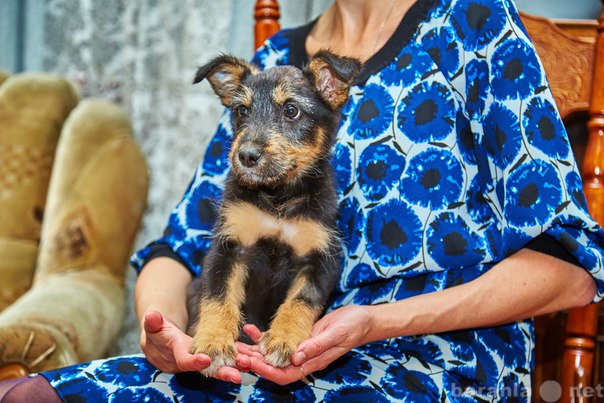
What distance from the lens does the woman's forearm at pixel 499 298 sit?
53.9 inches

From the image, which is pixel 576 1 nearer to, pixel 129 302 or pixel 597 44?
pixel 597 44

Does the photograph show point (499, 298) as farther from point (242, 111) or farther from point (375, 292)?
point (242, 111)

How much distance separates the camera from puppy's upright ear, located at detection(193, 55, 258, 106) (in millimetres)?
1521

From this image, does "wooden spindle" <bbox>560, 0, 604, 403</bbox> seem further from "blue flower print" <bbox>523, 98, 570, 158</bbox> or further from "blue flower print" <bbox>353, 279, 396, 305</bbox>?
"blue flower print" <bbox>353, 279, 396, 305</bbox>

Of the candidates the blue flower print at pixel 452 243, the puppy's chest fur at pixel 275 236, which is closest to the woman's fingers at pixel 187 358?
the puppy's chest fur at pixel 275 236

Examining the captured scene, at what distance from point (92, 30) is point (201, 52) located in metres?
0.56

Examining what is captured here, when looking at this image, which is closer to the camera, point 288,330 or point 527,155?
point 288,330

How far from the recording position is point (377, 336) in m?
1.34

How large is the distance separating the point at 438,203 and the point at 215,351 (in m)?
0.62

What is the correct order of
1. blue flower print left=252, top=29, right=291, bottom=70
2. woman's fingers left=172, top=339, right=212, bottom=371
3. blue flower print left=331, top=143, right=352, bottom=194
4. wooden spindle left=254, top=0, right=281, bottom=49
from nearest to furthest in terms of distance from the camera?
woman's fingers left=172, top=339, right=212, bottom=371, blue flower print left=331, top=143, right=352, bottom=194, blue flower print left=252, top=29, right=291, bottom=70, wooden spindle left=254, top=0, right=281, bottom=49

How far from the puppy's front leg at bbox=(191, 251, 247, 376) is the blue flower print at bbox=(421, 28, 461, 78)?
0.66 meters

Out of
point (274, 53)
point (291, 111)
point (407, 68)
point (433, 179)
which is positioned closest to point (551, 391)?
point (433, 179)

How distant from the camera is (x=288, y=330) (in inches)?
48.5

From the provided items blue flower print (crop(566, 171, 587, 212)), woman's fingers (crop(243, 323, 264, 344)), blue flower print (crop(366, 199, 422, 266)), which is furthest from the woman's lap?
blue flower print (crop(566, 171, 587, 212))
